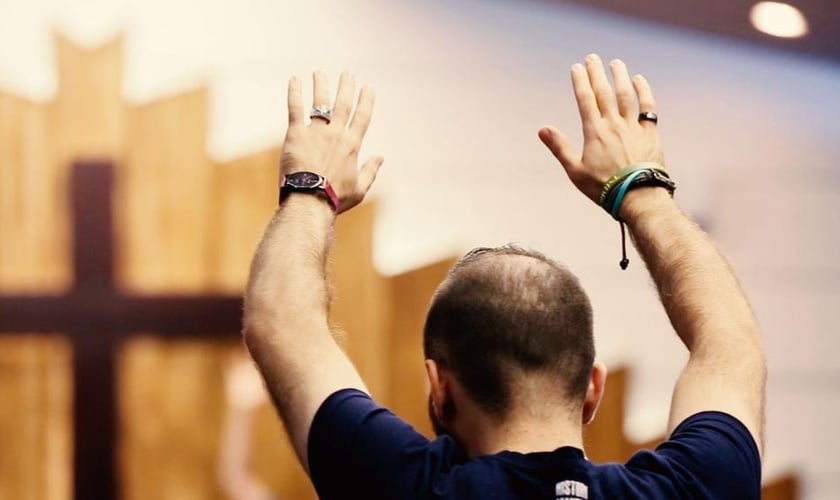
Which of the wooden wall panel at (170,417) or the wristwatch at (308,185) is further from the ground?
the wristwatch at (308,185)

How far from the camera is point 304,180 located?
109 cm

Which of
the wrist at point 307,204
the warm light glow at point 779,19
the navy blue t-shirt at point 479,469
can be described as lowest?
the navy blue t-shirt at point 479,469

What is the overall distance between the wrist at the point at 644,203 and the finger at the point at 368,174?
0.26 m

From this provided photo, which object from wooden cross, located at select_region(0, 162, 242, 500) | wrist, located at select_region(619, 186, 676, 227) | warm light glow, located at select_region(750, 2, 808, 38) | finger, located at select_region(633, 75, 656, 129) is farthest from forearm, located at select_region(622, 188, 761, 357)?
warm light glow, located at select_region(750, 2, 808, 38)

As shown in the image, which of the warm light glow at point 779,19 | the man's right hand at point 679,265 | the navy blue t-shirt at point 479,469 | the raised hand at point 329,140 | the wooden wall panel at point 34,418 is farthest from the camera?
the warm light glow at point 779,19

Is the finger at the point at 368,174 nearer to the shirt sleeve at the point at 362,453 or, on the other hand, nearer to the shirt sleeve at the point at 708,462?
the shirt sleeve at the point at 362,453

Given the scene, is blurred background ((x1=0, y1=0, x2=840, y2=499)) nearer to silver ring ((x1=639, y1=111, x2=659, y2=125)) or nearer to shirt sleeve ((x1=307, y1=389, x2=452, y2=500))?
silver ring ((x1=639, y1=111, x2=659, y2=125))

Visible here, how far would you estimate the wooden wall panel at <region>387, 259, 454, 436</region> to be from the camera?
234 cm

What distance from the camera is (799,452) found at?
8.05 feet

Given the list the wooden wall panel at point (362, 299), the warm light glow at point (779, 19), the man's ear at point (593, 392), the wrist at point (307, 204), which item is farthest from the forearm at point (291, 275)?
the warm light glow at point (779, 19)

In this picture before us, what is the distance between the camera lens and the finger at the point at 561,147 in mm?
1178

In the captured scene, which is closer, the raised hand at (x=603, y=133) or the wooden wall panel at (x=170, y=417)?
the raised hand at (x=603, y=133)

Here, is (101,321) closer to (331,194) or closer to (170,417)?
(170,417)

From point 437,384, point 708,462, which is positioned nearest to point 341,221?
point 437,384
